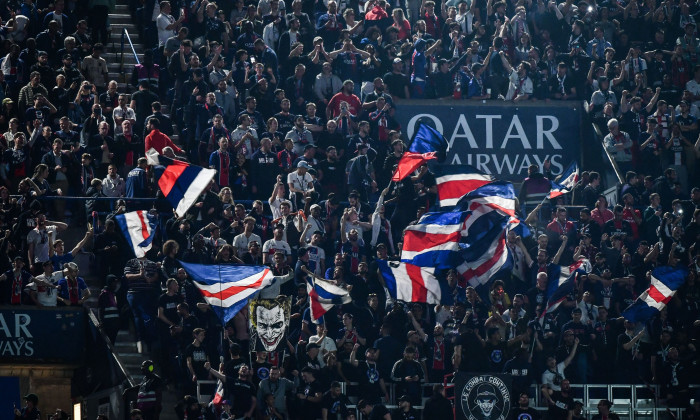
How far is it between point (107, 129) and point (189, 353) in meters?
5.22

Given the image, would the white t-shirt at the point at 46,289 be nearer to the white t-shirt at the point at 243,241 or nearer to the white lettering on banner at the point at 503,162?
the white t-shirt at the point at 243,241

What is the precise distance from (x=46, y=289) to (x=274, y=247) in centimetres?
405

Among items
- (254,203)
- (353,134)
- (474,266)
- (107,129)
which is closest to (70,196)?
(107,129)

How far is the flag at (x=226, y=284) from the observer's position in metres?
25.6

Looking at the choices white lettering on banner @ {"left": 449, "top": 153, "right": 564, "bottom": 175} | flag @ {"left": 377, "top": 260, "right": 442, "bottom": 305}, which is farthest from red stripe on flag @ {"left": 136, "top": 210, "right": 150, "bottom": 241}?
white lettering on banner @ {"left": 449, "top": 153, "right": 564, "bottom": 175}

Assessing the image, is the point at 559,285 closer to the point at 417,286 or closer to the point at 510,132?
the point at 417,286

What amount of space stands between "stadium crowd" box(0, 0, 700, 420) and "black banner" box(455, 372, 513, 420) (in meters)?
0.50

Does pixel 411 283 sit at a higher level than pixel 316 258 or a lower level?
lower

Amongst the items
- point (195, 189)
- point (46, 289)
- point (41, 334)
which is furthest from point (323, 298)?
point (41, 334)

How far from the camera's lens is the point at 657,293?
91.4ft

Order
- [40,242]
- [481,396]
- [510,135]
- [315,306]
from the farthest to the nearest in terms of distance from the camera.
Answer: [510,135]
[40,242]
[315,306]
[481,396]

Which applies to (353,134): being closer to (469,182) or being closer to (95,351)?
(469,182)

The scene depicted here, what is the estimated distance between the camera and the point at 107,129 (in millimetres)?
28875

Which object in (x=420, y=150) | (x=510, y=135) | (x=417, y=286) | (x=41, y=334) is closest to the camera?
(x=417, y=286)
